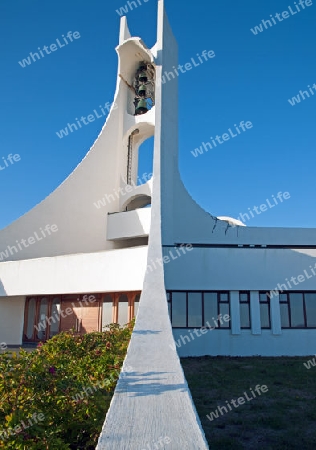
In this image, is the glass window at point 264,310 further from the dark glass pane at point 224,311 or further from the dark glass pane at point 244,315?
the dark glass pane at point 224,311

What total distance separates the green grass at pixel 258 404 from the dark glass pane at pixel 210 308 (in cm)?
151

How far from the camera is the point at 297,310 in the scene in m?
9.45

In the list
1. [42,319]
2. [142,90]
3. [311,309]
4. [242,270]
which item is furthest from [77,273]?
[142,90]

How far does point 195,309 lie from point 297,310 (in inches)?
103

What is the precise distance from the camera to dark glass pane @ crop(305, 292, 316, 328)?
30.7 feet

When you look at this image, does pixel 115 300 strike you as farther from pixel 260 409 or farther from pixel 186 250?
pixel 260 409

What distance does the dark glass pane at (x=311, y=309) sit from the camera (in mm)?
9354

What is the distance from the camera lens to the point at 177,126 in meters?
13.5

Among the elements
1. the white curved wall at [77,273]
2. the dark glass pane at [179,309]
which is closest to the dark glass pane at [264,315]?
the dark glass pane at [179,309]

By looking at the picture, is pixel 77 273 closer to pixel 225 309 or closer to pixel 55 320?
pixel 55 320

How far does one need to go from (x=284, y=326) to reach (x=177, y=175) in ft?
19.6

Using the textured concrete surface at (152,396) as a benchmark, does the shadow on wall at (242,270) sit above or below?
above

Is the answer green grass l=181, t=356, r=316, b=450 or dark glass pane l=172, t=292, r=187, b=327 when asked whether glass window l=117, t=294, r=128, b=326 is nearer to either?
dark glass pane l=172, t=292, r=187, b=327

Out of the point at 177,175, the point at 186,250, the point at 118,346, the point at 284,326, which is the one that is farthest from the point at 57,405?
the point at 177,175
